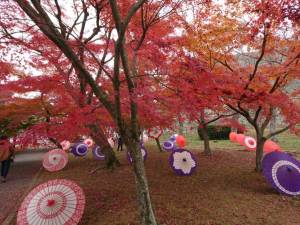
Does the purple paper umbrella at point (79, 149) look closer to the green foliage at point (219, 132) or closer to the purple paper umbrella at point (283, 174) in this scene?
the green foliage at point (219, 132)

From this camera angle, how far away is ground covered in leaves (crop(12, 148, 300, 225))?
629 cm

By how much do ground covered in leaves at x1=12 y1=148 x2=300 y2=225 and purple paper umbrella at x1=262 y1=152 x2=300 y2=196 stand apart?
269mm

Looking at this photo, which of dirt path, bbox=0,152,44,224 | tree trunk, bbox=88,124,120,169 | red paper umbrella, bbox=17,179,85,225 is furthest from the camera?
tree trunk, bbox=88,124,120,169

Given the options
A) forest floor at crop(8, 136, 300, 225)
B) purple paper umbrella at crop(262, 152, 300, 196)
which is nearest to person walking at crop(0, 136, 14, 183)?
forest floor at crop(8, 136, 300, 225)

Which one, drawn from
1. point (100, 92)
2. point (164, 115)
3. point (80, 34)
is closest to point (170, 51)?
point (164, 115)

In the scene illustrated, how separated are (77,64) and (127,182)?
5498 millimetres

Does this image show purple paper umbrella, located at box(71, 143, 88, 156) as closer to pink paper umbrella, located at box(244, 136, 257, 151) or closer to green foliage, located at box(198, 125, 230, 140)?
pink paper umbrella, located at box(244, 136, 257, 151)

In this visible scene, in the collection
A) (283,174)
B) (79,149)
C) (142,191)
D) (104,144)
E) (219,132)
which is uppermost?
(219,132)

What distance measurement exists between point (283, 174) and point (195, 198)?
2.49 m

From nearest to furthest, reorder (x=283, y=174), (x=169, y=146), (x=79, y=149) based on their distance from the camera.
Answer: (x=283, y=174)
(x=169, y=146)
(x=79, y=149)

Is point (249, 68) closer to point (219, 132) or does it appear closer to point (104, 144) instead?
point (104, 144)

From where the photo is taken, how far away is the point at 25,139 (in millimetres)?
8883

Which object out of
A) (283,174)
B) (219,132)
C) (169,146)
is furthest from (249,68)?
(219,132)

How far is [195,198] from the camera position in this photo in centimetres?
758
